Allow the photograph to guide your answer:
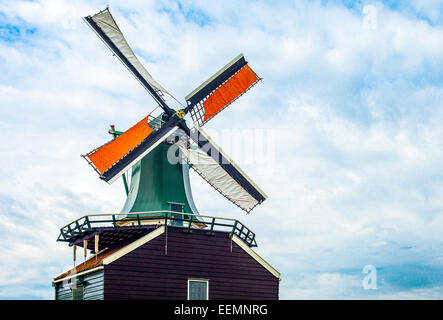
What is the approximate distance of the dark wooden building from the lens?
22.3 metres

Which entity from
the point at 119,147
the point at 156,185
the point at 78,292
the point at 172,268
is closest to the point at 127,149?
the point at 119,147

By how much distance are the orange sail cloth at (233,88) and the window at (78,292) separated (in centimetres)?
1045

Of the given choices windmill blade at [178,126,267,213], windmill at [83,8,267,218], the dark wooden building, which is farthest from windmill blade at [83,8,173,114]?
the dark wooden building

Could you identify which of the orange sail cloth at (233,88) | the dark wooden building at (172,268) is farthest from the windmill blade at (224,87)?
the dark wooden building at (172,268)

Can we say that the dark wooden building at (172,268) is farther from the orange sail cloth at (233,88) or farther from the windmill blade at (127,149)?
the orange sail cloth at (233,88)

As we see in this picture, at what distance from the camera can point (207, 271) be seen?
78.9ft

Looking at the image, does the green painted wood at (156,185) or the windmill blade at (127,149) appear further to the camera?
the green painted wood at (156,185)

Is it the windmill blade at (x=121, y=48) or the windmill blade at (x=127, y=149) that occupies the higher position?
the windmill blade at (x=121, y=48)

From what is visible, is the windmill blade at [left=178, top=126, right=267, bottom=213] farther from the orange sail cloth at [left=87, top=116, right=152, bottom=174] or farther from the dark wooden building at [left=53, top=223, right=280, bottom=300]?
the dark wooden building at [left=53, top=223, right=280, bottom=300]

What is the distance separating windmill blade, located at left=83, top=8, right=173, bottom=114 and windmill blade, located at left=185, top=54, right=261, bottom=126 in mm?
2029

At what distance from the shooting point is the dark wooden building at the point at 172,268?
22297 millimetres
